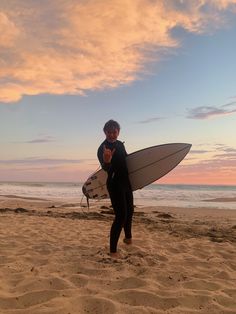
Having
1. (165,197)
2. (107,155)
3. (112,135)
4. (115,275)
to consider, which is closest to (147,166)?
(112,135)

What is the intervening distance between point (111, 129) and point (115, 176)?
626 mm

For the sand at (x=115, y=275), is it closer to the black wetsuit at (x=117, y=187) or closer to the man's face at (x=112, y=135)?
the black wetsuit at (x=117, y=187)

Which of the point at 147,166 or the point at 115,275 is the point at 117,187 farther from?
the point at 147,166

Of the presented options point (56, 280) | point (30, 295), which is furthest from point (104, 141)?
point (30, 295)

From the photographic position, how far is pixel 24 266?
161 inches

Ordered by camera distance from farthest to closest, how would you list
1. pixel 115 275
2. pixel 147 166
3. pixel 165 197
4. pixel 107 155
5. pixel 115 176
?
pixel 165 197 < pixel 147 166 < pixel 115 176 < pixel 107 155 < pixel 115 275

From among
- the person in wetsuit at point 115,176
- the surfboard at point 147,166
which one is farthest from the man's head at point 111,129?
the surfboard at point 147,166

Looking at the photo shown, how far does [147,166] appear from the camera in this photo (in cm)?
641

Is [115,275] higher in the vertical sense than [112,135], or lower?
lower

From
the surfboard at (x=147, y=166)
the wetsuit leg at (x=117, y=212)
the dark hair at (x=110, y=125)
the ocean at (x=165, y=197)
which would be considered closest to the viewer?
the wetsuit leg at (x=117, y=212)

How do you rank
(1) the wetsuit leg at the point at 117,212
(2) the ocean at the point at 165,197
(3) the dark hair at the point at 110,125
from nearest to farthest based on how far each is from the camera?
(1) the wetsuit leg at the point at 117,212
(3) the dark hair at the point at 110,125
(2) the ocean at the point at 165,197

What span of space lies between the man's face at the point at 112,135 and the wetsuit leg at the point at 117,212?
25.7 inches

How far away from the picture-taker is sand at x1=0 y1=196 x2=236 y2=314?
2.97 metres

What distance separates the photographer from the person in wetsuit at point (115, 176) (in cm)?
464
